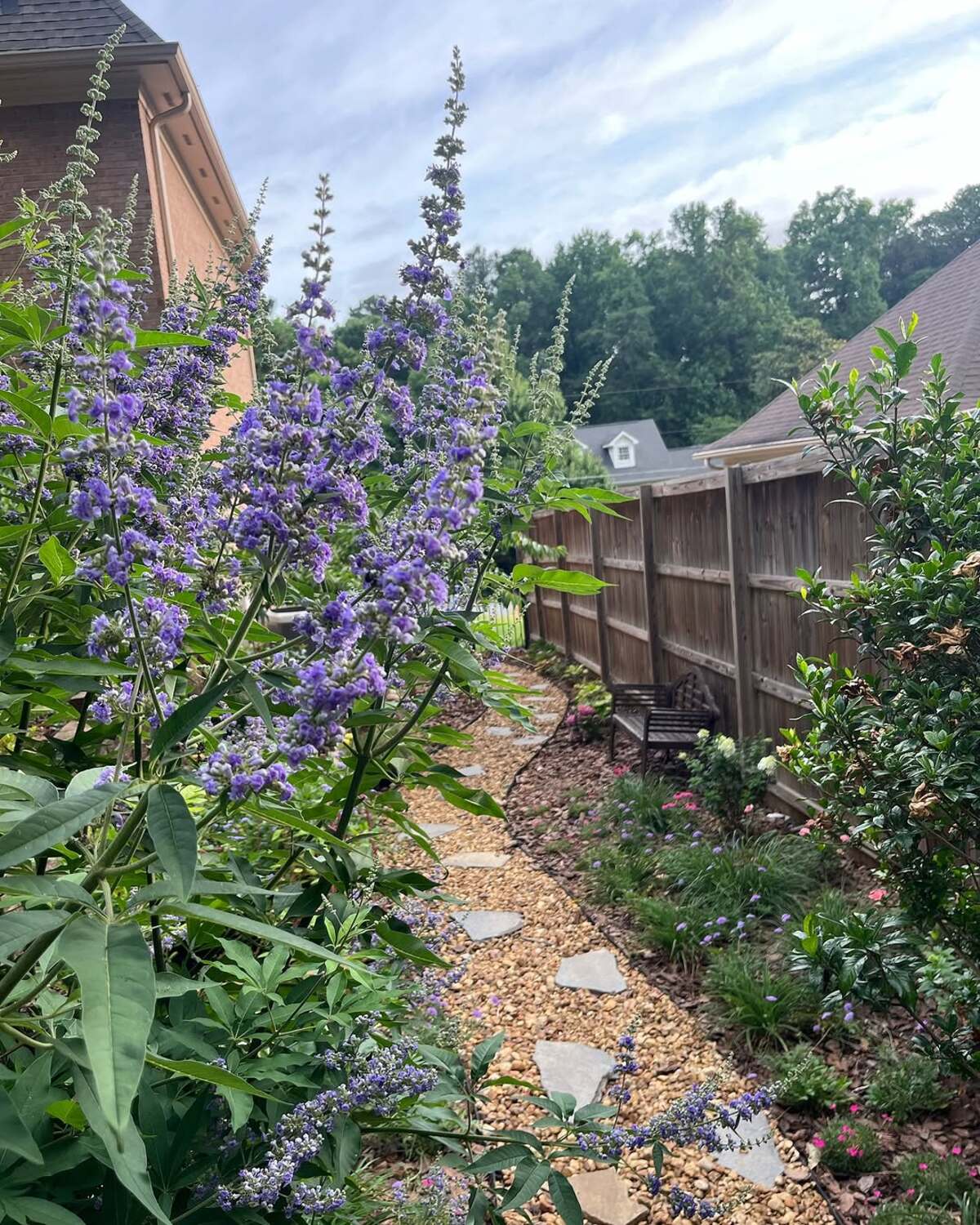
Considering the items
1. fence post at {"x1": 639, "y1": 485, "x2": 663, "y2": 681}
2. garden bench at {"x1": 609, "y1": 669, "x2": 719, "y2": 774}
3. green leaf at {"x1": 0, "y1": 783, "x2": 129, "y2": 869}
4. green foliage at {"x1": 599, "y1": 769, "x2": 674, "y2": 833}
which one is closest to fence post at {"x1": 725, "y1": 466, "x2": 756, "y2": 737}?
garden bench at {"x1": 609, "y1": 669, "x2": 719, "y2": 774}

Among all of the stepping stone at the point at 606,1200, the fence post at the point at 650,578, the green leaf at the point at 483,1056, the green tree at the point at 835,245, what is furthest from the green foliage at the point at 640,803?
the green tree at the point at 835,245

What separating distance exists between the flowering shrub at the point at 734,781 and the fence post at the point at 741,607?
36 centimetres

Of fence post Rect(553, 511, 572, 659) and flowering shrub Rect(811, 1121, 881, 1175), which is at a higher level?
fence post Rect(553, 511, 572, 659)

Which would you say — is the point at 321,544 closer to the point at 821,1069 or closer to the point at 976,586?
the point at 976,586

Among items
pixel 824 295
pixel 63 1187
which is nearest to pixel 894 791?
pixel 63 1187

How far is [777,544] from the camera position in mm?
5344

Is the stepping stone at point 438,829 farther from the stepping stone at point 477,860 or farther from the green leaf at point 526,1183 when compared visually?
the green leaf at point 526,1183

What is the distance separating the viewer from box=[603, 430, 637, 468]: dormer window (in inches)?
1523

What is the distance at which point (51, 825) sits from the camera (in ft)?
2.82

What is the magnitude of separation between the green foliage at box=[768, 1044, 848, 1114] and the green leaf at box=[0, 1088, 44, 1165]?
2.63 m

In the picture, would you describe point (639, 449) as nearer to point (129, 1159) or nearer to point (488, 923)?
point (488, 923)

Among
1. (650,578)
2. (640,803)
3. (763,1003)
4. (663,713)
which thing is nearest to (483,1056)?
(763,1003)

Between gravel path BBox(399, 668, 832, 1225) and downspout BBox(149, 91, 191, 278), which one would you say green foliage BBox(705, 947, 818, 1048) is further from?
downspout BBox(149, 91, 191, 278)

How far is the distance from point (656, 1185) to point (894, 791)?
1.35 meters
